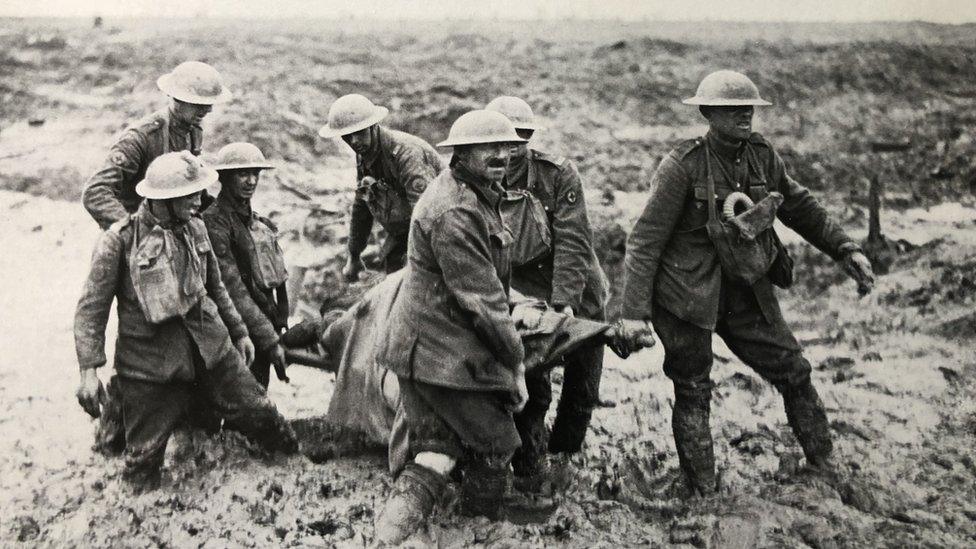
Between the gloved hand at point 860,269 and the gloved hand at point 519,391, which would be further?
the gloved hand at point 860,269

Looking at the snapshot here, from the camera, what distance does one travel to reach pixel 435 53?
1179cm

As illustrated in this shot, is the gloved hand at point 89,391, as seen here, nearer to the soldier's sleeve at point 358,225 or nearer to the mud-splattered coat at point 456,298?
the mud-splattered coat at point 456,298

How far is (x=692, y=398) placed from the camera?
4754mm

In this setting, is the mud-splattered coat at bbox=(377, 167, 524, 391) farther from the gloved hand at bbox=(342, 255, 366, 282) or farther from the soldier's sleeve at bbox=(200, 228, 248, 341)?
the gloved hand at bbox=(342, 255, 366, 282)

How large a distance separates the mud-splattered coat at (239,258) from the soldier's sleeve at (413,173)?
976 mm

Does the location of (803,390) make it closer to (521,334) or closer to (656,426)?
(656,426)

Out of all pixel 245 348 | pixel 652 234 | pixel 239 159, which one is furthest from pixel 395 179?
pixel 652 234

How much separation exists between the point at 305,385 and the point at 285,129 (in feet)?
15.1

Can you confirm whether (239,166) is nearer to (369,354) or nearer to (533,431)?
(369,354)

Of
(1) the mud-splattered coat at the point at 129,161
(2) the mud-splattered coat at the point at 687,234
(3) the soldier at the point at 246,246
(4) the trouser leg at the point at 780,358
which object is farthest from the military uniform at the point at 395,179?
(4) the trouser leg at the point at 780,358

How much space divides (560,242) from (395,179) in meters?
1.39

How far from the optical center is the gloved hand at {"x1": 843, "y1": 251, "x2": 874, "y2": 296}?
4.69m

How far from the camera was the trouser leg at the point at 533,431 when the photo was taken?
4723mm

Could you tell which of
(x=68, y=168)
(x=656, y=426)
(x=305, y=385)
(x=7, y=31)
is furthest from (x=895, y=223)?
(x=7, y=31)
